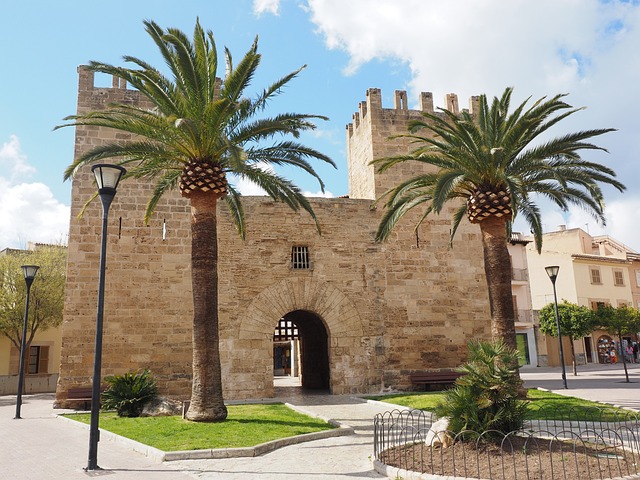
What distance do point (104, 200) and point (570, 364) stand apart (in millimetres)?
31801

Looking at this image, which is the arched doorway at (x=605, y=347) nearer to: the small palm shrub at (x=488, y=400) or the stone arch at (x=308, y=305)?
the stone arch at (x=308, y=305)

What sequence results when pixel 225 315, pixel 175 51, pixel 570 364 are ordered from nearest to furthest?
pixel 175 51, pixel 225 315, pixel 570 364

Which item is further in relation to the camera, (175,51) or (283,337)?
(283,337)

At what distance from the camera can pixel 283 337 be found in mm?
17844

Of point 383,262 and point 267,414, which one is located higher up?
point 383,262

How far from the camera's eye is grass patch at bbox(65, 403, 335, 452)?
25.4 ft

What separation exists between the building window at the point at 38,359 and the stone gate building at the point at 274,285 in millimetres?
13305

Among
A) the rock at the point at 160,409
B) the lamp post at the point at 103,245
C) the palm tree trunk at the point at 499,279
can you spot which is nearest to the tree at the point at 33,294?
the rock at the point at 160,409

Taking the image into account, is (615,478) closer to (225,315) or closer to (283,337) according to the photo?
(225,315)

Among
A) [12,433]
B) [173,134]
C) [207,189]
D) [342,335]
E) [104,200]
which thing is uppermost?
[173,134]

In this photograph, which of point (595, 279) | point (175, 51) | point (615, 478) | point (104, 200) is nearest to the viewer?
point (615, 478)

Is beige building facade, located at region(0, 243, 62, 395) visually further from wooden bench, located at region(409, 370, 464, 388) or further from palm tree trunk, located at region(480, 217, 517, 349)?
palm tree trunk, located at region(480, 217, 517, 349)

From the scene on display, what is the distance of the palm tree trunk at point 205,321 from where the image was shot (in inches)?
392

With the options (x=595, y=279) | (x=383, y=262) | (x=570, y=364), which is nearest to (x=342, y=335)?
(x=383, y=262)
